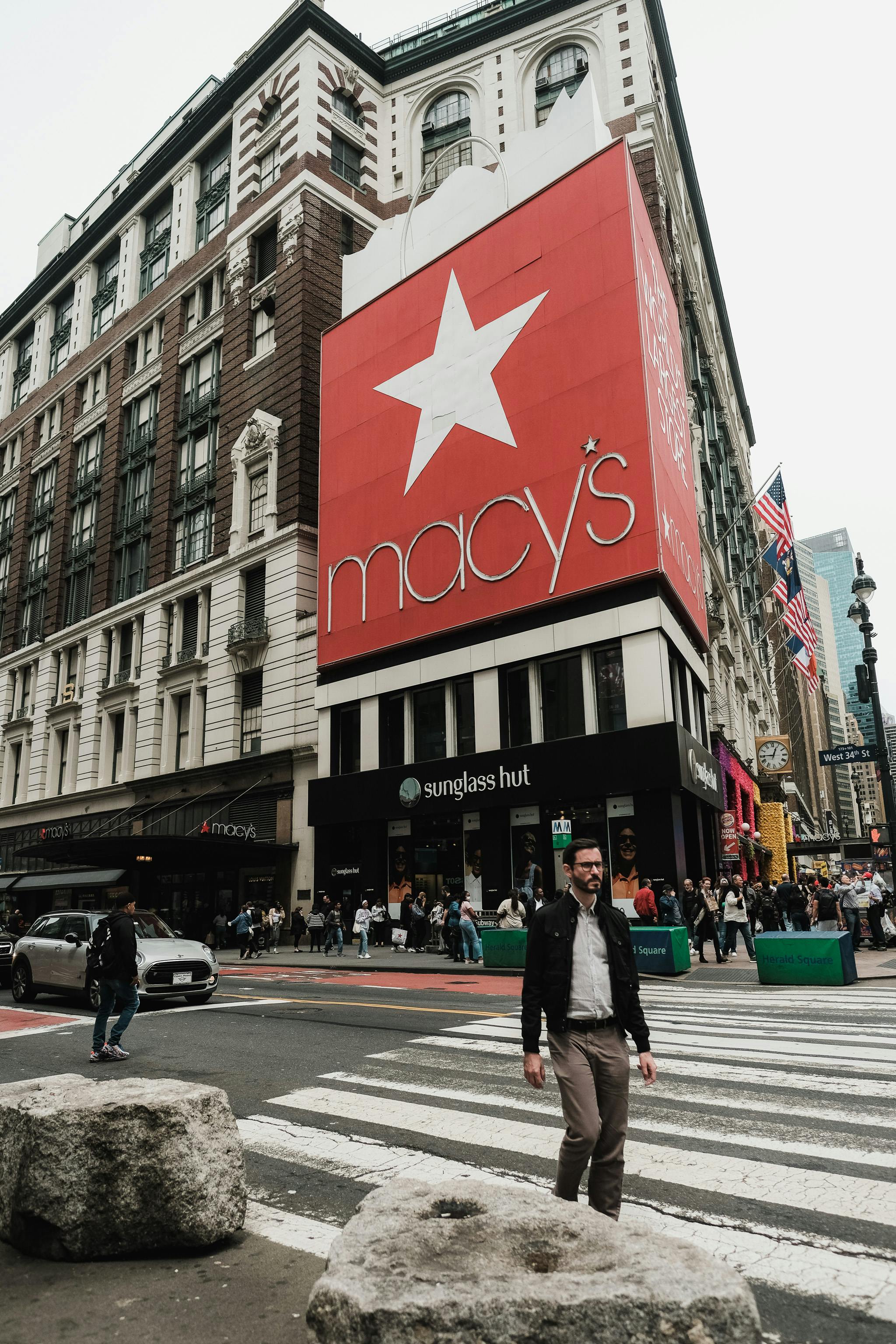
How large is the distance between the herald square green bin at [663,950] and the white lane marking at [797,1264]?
14.0 metres

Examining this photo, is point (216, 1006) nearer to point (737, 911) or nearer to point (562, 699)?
point (737, 911)

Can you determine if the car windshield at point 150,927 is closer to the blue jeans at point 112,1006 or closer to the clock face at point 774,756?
the blue jeans at point 112,1006

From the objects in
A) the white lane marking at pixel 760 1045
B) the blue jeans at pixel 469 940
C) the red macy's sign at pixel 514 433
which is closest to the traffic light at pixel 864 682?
the red macy's sign at pixel 514 433

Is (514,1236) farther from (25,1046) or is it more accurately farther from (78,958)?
(78,958)

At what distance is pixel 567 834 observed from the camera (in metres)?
20.6

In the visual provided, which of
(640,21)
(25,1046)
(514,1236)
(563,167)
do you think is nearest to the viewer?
(514,1236)

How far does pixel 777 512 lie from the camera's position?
123 feet

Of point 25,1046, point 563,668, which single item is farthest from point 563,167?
point 25,1046

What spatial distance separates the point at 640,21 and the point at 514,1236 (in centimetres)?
4859

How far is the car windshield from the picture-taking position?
51.7 ft

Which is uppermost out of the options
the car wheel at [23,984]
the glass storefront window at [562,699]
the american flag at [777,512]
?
the american flag at [777,512]

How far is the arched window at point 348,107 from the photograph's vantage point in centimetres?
4472

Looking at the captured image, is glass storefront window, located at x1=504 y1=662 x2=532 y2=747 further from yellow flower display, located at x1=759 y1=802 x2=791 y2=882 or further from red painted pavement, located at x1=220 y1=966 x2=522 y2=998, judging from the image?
yellow flower display, located at x1=759 y1=802 x2=791 y2=882

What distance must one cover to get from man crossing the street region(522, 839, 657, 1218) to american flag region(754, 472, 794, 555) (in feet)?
115
